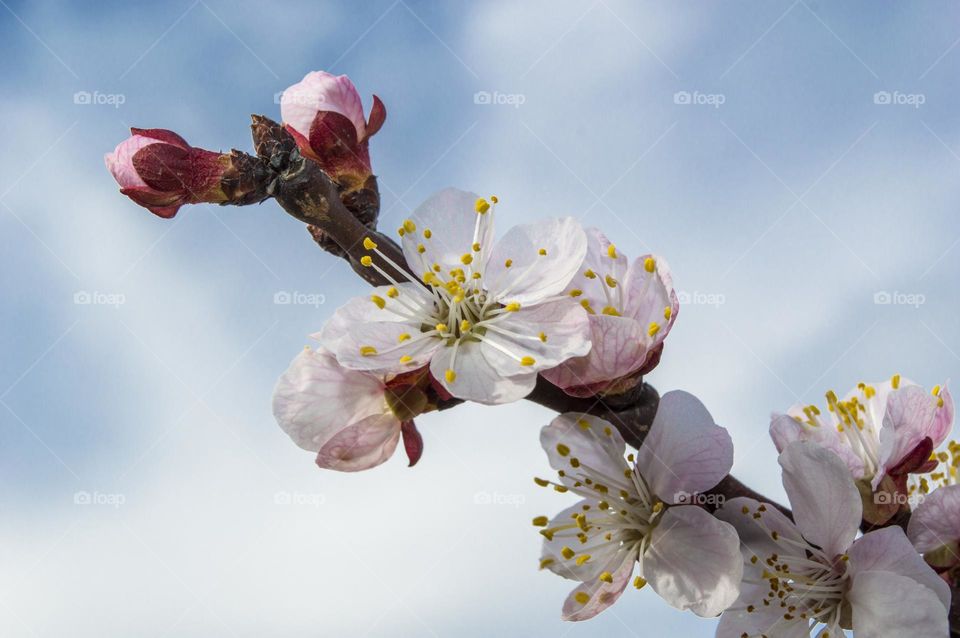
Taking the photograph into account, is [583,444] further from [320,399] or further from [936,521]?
[936,521]

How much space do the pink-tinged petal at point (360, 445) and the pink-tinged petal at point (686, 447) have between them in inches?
18.6

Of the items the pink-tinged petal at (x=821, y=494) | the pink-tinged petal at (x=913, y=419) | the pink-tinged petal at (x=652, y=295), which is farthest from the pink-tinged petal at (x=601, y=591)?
the pink-tinged petal at (x=913, y=419)

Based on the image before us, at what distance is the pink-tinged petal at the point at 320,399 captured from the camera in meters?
1.52

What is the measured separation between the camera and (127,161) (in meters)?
1.48

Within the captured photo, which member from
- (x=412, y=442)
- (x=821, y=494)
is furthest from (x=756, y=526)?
(x=412, y=442)

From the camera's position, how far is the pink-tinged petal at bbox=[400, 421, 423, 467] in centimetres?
160

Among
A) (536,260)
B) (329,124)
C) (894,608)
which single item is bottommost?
(894,608)

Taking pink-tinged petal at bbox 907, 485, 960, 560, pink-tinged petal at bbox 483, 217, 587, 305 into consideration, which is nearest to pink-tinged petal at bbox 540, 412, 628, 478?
pink-tinged petal at bbox 483, 217, 587, 305

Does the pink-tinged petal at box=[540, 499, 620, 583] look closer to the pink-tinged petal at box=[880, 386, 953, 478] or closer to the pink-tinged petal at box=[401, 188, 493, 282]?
the pink-tinged petal at box=[401, 188, 493, 282]

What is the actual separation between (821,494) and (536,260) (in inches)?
25.6

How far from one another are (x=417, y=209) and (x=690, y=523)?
0.77m

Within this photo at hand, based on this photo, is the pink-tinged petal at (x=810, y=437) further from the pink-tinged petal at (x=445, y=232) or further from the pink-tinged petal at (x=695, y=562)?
the pink-tinged petal at (x=445, y=232)

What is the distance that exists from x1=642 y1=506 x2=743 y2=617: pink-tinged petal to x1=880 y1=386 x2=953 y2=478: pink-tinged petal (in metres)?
0.46

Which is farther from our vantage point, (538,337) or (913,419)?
(913,419)
